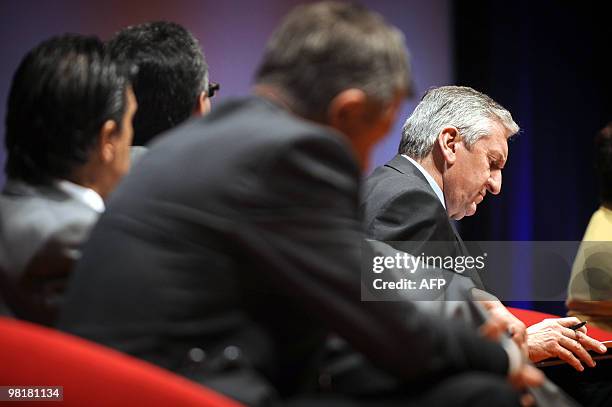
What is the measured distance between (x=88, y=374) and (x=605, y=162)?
2570 millimetres

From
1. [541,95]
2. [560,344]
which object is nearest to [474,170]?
[560,344]

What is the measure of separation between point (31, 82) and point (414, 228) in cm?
105

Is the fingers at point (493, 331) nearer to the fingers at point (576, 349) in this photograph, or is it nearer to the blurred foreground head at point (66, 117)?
the blurred foreground head at point (66, 117)

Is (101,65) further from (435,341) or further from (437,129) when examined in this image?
(437,129)

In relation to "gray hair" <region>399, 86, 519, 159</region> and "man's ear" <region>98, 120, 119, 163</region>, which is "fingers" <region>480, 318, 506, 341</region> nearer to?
"man's ear" <region>98, 120, 119, 163</region>

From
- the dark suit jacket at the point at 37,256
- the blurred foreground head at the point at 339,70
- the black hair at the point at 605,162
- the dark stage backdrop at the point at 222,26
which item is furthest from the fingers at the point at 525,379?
the black hair at the point at 605,162

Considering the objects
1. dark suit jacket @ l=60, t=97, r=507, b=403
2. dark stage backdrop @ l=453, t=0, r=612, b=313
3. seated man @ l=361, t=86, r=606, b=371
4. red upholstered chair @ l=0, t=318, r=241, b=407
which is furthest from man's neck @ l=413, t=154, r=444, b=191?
dark stage backdrop @ l=453, t=0, r=612, b=313

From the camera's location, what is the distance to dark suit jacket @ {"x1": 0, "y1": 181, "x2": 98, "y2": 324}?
144 centimetres

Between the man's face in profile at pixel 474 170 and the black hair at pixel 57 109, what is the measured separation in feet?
4.13

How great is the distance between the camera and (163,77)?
2.16 m

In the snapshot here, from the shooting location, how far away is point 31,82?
161 cm

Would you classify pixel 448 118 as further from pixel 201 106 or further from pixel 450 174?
pixel 201 106

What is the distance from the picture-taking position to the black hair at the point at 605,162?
3199 mm

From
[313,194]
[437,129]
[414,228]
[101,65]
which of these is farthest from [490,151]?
[313,194]
